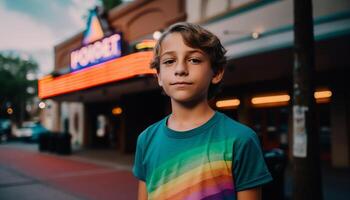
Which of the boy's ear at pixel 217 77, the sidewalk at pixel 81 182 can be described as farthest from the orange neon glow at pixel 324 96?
the boy's ear at pixel 217 77

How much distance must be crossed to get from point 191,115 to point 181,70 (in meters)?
0.23

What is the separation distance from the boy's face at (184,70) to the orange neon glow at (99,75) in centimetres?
859

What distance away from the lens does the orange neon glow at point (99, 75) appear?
1227cm

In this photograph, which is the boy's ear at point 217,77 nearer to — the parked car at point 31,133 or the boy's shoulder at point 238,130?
the boy's shoulder at point 238,130

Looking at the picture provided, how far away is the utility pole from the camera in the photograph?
19.3ft

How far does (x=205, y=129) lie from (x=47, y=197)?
786cm

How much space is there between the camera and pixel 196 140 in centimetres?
167

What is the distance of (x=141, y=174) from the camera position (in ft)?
6.28

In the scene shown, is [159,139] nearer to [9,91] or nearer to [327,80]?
[327,80]

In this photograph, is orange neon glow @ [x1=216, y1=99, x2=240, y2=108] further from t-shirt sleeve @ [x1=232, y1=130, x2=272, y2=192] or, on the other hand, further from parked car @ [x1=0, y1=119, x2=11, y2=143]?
parked car @ [x1=0, y1=119, x2=11, y2=143]

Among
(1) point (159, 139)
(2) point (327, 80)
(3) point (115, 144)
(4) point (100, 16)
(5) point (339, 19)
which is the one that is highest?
(4) point (100, 16)

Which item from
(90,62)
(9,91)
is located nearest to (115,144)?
(90,62)

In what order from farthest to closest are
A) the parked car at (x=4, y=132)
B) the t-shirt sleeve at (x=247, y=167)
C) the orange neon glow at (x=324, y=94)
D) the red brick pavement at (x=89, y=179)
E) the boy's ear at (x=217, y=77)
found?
the parked car at (x=4, y=132) < the orange neon glow at (x=324, y=94) < the red brick pavement at (x=89, y=179) < the boy's ear at (x=217, y=77) < the t-shirt sleeve at (x=247, y=167)

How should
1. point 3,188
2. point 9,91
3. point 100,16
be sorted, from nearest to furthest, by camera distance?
point 3,188, point 100,16, point 9,91
